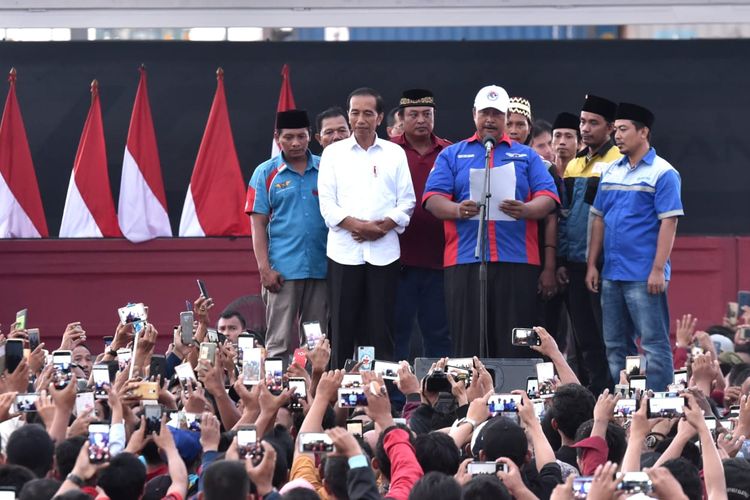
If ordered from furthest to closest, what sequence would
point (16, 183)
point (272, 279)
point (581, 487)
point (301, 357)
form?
1. point (16, 183)
2. point (272, 279)
3. point (301, 357)
4. point (581, 487)

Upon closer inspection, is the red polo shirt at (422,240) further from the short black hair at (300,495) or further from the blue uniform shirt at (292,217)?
the short black hair at (300,495)

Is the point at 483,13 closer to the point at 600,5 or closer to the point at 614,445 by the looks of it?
the point at 600,5

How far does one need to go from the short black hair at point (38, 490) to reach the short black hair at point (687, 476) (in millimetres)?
1974

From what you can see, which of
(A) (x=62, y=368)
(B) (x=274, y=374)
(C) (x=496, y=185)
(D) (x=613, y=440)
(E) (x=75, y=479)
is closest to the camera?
(E) (x=75, y=479)

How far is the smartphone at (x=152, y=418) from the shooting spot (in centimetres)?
596

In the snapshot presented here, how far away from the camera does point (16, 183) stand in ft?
39.5

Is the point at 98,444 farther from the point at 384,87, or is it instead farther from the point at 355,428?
the point at 384,87

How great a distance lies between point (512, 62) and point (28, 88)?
3.53 m

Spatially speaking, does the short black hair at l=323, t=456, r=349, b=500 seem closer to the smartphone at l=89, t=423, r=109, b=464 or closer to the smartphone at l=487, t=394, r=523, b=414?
the smartphone at l=89, t=423, r=109, b=464

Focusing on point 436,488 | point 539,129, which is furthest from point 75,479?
point 539,129

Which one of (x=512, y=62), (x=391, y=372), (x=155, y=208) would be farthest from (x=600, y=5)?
(x=391, y=372)

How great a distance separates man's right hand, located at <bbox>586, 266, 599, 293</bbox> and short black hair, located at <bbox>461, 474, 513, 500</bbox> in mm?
3826

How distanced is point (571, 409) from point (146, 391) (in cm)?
167

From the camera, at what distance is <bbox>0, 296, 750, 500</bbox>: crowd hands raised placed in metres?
5.21
